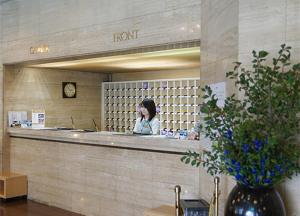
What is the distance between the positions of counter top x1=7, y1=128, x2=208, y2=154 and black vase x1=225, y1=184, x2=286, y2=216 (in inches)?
60.4

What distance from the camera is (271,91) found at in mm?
2115

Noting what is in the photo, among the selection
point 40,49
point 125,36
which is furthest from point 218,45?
point 40,49

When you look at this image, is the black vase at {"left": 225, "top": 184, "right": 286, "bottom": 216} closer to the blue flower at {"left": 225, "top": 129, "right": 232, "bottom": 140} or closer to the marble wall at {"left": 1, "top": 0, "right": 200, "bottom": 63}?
the blue flower at {"left": 225, "top": 129, "right": 232, "bottom": 140}

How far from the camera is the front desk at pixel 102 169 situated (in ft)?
13.9

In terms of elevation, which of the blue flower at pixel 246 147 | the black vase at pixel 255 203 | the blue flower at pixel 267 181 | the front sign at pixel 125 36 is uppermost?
the front sign at pixel 125 36

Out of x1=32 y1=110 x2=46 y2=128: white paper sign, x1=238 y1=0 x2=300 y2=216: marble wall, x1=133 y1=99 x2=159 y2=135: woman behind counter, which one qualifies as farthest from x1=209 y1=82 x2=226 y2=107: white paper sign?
x1=32 y1=110 x2=46 y2=128: white paper sign

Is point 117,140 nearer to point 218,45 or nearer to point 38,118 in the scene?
point 218,45

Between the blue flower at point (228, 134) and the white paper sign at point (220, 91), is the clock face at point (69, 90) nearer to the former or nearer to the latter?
the white paper sign at point (220, 91)

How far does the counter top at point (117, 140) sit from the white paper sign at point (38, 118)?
1.57 feet

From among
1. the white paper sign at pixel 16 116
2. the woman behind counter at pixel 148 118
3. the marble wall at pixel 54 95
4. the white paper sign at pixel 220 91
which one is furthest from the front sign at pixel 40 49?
the white paper sign at pixel 220 91

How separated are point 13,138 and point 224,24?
15.1 feet

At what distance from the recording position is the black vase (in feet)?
6.74

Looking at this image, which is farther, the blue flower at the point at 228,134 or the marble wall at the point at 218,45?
the marble wall at the point at 218,45

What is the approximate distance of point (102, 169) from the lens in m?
5.00
